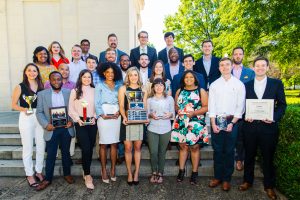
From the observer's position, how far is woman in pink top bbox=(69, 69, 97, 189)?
4441mm

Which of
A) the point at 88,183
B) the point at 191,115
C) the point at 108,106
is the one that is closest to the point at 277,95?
the point at 191,115

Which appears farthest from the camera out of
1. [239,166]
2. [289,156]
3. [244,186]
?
[239,166]

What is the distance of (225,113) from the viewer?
170 inches

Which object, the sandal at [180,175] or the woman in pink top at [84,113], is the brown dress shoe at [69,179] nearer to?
the woman in pink top at [84,113]

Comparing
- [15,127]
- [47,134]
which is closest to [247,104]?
[47,134]

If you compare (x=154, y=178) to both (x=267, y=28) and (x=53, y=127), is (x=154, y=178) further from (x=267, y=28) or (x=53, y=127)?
(x=267, y=28)

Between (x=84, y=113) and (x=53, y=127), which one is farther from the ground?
(x=84, y=113)

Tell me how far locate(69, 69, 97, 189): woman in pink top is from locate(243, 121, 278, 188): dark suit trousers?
9.13 ft

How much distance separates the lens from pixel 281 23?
8539 millimetres

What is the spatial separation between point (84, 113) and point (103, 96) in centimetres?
46

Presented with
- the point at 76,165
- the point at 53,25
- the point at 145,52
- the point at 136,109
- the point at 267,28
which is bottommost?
the point at 76,165

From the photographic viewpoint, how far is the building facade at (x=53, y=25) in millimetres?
8914

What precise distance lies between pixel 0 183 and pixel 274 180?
526 centimetres

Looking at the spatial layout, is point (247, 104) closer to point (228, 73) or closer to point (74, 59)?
Result: point (228, 73)
